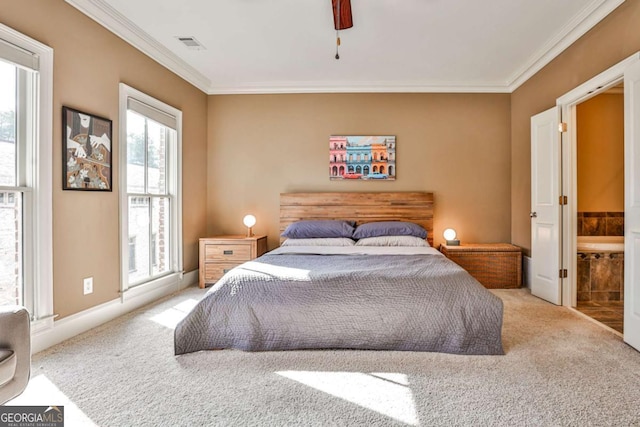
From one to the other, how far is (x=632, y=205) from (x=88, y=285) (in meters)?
4.10

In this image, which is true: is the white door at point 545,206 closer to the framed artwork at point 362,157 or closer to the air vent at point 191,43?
the framed artwork at point 362,157

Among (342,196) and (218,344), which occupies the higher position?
(342,196)

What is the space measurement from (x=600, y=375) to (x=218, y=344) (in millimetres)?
2351

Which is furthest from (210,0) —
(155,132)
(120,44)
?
(155,132)

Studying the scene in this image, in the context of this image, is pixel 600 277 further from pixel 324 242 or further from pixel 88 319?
pixel 88 319

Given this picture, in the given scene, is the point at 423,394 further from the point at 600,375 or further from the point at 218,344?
the point at 218,344

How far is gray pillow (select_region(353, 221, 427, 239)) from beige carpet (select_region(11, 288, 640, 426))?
5.45ft

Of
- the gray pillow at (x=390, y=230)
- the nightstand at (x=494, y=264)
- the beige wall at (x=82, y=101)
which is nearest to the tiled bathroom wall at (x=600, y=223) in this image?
the nightstand at (x=494, y=264)

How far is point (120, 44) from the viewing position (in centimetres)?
323

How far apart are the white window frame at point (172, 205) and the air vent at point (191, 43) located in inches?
25.2

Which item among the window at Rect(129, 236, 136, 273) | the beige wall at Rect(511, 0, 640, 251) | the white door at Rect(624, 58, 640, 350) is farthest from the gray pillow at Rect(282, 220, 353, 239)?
the white door at Rect(624, 58, 640, 350)

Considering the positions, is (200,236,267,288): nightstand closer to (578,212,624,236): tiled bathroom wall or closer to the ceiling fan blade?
the ceiling fan blade

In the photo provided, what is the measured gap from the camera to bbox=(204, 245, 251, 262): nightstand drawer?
169 inches

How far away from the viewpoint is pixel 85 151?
111 inches
